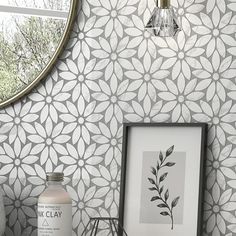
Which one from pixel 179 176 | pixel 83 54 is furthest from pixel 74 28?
pixel 179 176

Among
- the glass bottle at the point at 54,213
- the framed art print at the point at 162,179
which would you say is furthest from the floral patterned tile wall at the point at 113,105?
the glass bottle at the point at 54,213

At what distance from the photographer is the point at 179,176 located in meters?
1.60

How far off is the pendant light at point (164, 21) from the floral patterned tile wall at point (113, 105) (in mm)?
81

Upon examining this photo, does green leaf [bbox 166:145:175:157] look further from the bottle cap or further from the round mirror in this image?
the round mirror

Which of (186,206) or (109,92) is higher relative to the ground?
(109,92)

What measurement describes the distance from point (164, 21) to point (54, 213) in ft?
1.68

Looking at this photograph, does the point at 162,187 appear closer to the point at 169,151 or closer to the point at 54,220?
the point at 169,151

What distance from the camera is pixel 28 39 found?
170 centimetres

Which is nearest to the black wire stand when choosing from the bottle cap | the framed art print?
the framed art print

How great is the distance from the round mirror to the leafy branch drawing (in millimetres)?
370

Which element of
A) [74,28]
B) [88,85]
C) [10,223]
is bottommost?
[10,223]

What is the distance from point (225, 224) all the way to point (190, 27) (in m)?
0.48

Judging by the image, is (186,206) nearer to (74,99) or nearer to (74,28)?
(74,99)

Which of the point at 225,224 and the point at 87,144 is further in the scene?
the point at 87,144
